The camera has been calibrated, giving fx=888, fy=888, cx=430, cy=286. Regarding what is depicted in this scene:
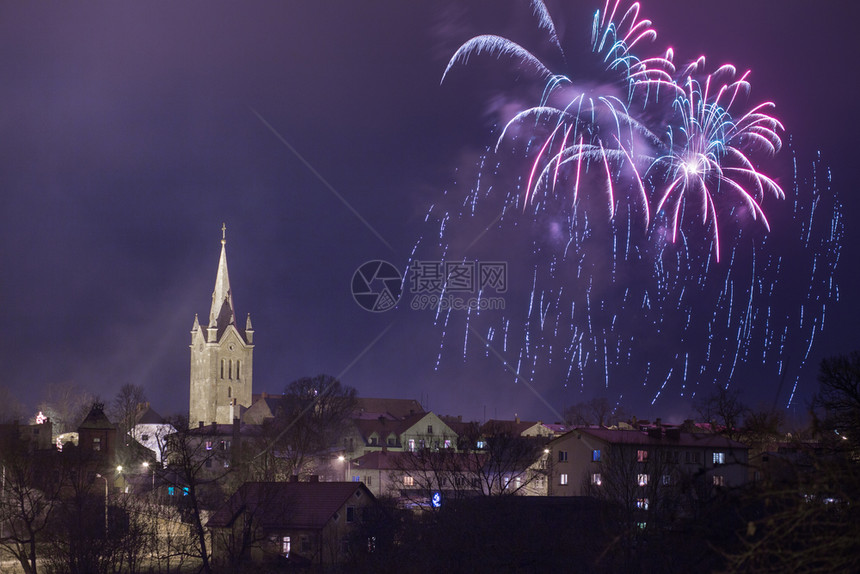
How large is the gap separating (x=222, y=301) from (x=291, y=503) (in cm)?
10780

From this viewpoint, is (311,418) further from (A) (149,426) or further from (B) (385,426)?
(A) (149,426)

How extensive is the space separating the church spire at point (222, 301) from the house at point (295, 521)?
102669 millimetres

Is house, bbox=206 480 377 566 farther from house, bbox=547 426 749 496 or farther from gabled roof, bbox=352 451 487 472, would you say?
house, bbox=547 426 749 496

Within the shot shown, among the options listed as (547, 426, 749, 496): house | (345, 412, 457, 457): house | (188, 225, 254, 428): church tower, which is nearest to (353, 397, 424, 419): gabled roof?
(188, 225, 254, 428): church tower

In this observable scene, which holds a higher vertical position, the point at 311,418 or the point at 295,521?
the point at 311,418

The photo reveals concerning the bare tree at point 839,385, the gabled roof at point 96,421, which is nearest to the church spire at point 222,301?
the gabled roof at point 96,421

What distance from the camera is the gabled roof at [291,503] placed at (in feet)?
148

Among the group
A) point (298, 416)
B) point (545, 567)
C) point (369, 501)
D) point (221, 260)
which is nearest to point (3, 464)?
point (369, 501)

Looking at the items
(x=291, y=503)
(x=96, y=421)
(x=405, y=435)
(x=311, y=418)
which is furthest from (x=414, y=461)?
(x=405, y=435)

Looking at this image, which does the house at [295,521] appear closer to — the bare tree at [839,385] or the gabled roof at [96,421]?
the gabled roof at [96,421]

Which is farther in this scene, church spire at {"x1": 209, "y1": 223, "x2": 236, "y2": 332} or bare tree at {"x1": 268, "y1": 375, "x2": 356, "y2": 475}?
church spire at {"x1": 209, "y1": 223, "x2": 236, "y2": 332}

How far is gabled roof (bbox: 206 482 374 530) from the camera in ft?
148

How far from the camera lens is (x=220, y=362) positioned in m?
146

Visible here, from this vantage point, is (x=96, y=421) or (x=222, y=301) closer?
(x=96, y=421)
